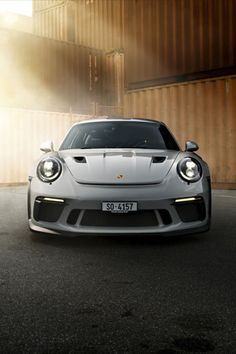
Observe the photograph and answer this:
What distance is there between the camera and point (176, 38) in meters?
14.9

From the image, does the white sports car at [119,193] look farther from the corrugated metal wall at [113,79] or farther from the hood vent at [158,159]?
the corrugated metal wall at [113,79]

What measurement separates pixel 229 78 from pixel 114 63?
8.57 m

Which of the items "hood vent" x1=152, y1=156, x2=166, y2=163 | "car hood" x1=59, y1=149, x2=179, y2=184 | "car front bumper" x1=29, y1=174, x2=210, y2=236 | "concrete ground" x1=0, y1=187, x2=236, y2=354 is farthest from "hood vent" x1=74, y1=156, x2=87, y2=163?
"concrete ground" x1=0, y1=187, x2=236, y2=354

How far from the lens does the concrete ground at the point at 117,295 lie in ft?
7.98

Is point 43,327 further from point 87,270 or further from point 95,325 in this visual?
point 87,270

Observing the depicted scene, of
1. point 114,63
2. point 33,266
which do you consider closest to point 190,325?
point 33,266

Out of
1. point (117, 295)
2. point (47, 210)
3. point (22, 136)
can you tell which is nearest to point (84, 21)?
point (22, 136)

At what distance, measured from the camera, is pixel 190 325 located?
2.65 metres

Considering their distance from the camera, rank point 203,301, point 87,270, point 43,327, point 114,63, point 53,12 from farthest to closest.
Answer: point 53,12, point 114,63, point 87,270, point 203,301, point 43,327

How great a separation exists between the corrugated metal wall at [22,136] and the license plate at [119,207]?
40.0ft

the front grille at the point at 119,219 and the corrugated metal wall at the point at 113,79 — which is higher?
the corrugated metal wall at the point at 113,79

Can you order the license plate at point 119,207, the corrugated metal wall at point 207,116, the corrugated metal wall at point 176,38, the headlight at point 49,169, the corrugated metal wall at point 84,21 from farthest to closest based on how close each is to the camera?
the corrugated metal wall at point 84,21 < the corrugated metal wall at point 176,38 < the corrugated metal wall at point 207,116 < the headlight at point 49,169 < the license plate at point 119,207

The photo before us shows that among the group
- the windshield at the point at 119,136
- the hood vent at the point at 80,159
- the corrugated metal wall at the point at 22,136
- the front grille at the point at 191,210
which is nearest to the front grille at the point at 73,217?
the hood vent at the point at 80,159

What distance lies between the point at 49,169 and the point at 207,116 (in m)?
9.26
